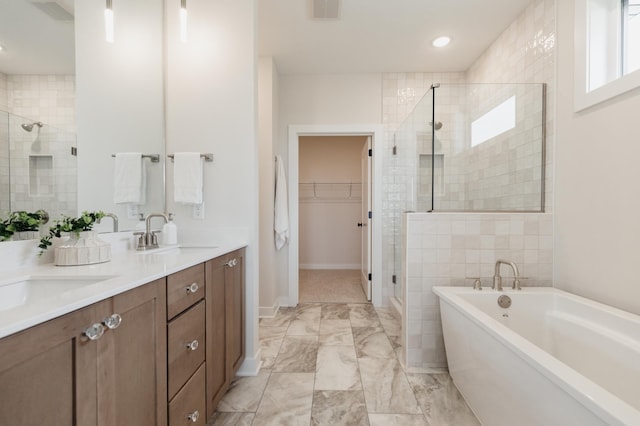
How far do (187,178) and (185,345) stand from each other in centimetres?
108

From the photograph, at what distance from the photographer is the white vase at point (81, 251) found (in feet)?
3.67

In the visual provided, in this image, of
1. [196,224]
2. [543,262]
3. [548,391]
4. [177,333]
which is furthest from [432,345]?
[196,224]

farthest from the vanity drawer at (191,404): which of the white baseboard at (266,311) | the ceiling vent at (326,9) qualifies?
the ceiling vent at (326,9)

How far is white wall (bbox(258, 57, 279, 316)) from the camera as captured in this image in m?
2.81

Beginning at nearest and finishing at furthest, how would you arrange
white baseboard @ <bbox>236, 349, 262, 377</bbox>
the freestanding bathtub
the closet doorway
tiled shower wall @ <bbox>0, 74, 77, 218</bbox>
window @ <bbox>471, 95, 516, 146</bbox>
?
the freestanding bathtub < tiled shower wall @ <bbox>0, 74, 77, 218</bbox> < white baseboard @ <bbox>236, 349, 262, 377</bbox> < window @ <bbox>471, 95, 516, 146</bbox> < the closet doorway

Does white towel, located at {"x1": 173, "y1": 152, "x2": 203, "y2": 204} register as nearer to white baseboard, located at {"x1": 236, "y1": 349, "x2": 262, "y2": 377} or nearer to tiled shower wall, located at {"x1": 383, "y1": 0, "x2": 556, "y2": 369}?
white baseboard, located at {"x1": 236, "y1": 349, "x2": 262, "y2": 377}

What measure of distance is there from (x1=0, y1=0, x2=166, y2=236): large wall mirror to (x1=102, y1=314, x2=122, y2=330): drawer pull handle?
0.69m

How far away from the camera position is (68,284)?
0.94 meters

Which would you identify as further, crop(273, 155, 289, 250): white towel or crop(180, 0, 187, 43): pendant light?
crop(273, 155, 289, 250): white towel

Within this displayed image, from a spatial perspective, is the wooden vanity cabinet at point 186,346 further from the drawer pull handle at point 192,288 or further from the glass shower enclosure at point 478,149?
the glass shower enclosure at point 478,149

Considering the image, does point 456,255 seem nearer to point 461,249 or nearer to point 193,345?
point 461,249

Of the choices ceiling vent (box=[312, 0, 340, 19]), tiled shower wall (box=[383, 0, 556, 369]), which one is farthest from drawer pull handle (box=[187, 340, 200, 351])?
ceiling vent (box=[312, 0, 340, 19])

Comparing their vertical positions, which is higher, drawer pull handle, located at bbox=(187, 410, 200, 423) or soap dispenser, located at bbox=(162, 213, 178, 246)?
soap dispenser, located at bbox=(162, 213, 178, 246)

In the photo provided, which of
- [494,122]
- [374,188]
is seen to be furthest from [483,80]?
[374,188]
